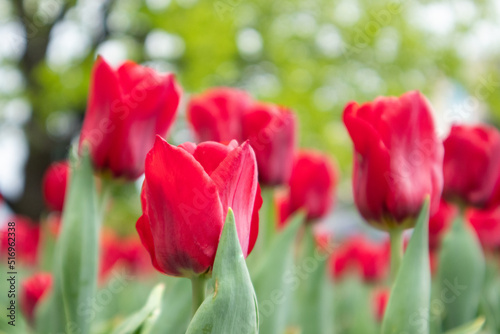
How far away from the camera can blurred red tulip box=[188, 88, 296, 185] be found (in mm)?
1070

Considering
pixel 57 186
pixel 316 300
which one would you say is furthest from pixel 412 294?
pixel 57 186

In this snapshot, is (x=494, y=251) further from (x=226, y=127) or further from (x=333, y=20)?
(x=333, y=20)

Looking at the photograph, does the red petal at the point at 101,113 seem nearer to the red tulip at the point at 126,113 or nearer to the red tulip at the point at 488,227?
the red tulip at the point at 126,113

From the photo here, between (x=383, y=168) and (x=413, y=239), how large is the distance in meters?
0.13

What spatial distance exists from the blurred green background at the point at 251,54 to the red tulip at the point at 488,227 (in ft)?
12.6

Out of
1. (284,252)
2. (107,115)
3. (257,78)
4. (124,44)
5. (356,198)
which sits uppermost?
(107,115)

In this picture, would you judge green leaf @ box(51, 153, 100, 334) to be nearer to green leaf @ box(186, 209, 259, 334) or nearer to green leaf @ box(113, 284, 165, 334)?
green leaf @ box(113, 284, 165, 334)

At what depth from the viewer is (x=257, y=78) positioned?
662cm

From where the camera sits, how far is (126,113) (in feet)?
2.85

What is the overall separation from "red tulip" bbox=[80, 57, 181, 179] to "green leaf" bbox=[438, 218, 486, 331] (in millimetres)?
574

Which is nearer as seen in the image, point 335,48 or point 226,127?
point 226,127

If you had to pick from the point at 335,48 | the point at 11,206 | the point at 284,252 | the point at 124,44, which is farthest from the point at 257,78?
the point at 284,252

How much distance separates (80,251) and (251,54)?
5974mm

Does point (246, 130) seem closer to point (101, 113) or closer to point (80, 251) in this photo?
point (101, 113)
